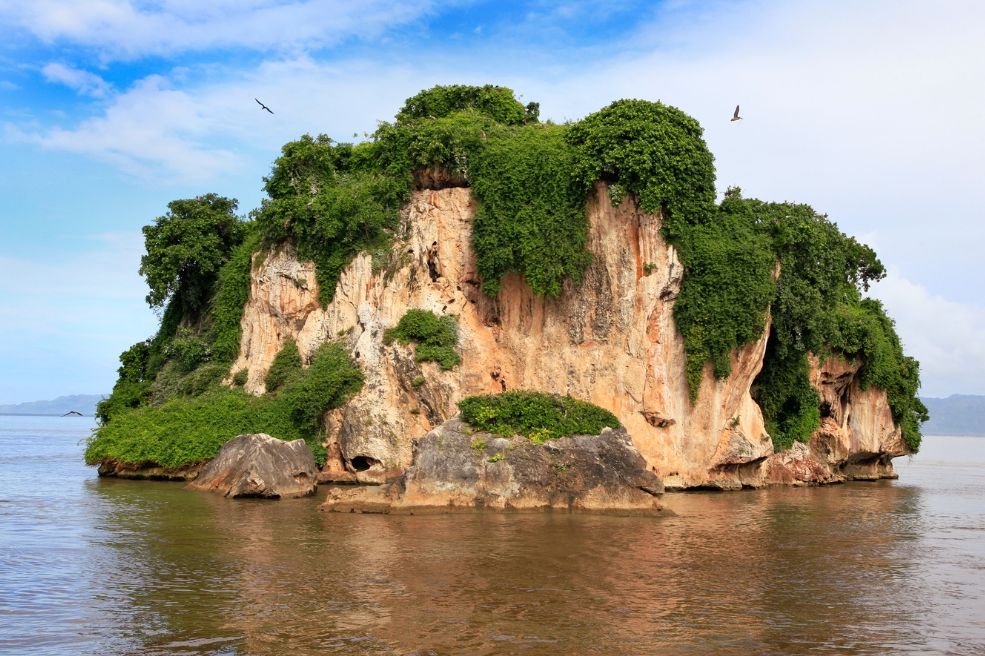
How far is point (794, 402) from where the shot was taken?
33000mm

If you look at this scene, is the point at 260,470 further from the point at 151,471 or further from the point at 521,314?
the point at 521,314

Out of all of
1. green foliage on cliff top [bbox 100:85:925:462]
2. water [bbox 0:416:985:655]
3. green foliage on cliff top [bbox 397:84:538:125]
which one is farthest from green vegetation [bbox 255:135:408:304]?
water [bbox 0:416:985:655]

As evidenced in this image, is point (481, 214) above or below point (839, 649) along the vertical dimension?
above

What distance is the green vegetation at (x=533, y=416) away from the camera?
2330cm

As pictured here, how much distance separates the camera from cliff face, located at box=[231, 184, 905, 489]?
28203 millimetres

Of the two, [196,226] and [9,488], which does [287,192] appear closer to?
[196,226]

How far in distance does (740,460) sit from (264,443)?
50.7 ft

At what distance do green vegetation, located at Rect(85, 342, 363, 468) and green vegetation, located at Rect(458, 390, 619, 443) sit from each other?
22.5 ft

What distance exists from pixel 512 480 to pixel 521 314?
31.8ft

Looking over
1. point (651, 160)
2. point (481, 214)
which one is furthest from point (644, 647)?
point (481, 214)

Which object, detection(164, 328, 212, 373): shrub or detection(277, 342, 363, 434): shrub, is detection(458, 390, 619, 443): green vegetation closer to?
detection(277, 342, 363, 434): shrub

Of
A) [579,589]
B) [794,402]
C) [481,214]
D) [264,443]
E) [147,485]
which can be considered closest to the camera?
[579,589]

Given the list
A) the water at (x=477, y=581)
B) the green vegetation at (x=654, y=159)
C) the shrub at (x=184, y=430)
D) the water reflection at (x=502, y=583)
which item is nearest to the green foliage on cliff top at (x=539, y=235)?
the green vegetation at (x=654, y=159)

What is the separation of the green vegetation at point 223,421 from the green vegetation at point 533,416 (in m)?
6.85
